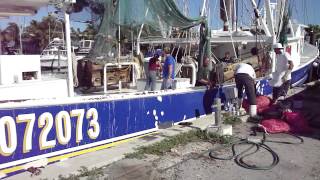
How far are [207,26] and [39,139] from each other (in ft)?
16.2

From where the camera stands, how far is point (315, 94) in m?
13.5

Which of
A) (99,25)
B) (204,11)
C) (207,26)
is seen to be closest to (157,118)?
(99,25)

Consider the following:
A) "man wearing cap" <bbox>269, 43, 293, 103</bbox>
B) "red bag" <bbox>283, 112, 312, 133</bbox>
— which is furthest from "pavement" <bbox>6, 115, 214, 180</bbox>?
"man wearing cap" <bbox>269, 43, 293, 103</bbox>

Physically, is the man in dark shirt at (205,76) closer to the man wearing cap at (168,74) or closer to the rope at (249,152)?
the man wearing cap at (168,74)

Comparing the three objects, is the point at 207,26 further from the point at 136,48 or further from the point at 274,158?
the point at 274,158

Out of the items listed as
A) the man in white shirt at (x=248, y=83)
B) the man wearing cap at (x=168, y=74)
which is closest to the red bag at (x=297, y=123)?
the man in white shirt at (x=248, y=83)

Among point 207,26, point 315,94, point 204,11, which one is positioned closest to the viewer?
point 207,26

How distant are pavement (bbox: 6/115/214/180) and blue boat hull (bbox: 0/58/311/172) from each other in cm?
19

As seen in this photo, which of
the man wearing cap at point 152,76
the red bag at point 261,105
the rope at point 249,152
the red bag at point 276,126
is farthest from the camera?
the red bag at point 261,105

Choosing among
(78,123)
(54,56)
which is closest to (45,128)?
(78,123)

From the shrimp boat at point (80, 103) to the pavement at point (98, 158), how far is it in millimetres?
158

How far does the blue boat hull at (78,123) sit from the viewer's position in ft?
17.4

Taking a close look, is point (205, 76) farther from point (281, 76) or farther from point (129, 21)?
point (129, 21)

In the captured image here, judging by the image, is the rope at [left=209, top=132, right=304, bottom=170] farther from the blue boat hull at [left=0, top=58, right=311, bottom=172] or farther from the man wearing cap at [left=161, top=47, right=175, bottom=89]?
the man wearing cap at [left=161, top=47, right=175, bottom=89]
